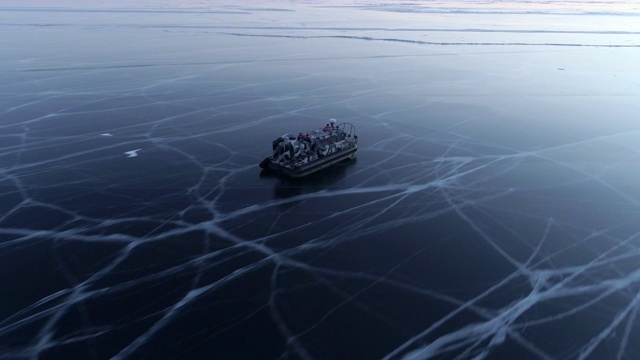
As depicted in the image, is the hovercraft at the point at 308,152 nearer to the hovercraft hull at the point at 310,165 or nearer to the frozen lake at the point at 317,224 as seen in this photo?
the hovercraft hull at the point at 310,165

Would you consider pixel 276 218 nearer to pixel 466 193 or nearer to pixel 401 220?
pixel 401 220

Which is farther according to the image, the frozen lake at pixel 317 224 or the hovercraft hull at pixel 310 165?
the hovercraft hull at pixel 310 165

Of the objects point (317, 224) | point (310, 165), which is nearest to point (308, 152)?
point (310, 165)

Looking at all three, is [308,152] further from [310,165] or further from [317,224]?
[317,224]

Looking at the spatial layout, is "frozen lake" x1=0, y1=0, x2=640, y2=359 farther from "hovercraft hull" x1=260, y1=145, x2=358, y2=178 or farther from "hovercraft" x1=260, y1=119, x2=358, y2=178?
"hovercraft" x1=260, y1=119, x2=358, y2=178

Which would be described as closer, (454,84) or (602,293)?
(602,293)

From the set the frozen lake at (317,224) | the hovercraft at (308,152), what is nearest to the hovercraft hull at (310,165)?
the hovercraft at (308,152)

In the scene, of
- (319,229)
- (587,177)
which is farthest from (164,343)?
(587,177)
